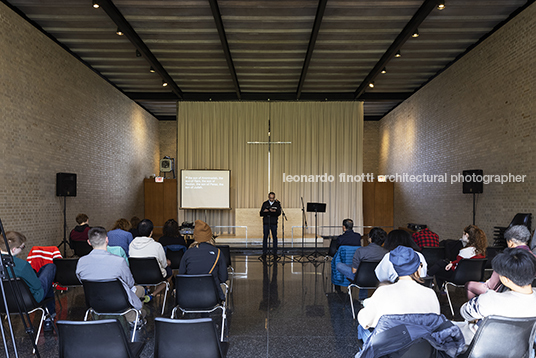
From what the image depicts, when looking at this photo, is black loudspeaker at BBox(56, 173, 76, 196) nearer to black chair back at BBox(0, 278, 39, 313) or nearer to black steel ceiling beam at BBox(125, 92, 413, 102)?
black steel ceiling beam at BBox(125, 92, 413, 102)

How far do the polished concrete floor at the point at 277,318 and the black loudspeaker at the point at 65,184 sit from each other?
3070 millimetres

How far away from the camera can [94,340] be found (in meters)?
2.14

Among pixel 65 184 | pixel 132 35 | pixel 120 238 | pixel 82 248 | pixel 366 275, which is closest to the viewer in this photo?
pixel 366 275

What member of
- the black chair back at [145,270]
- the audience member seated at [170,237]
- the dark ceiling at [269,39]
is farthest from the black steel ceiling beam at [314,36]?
the black chair back at [145,270]

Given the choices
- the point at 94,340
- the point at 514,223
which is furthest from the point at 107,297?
the point at 514,223

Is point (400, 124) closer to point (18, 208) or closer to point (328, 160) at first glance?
point (328, 160)

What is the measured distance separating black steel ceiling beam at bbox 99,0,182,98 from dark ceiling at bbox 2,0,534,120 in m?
0.02

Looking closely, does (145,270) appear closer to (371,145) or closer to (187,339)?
(187,339)

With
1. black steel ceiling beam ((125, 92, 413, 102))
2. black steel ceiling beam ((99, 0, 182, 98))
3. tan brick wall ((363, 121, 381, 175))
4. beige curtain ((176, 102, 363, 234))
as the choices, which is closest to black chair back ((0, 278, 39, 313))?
black steel ceiling beam ((99, 0, 182, 98))

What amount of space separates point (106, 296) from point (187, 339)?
132 centimetres

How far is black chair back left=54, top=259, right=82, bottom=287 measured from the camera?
4.11 metres

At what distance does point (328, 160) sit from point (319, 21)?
5.73 meters

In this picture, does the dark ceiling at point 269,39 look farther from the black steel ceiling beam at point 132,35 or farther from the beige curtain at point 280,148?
the beige curtain at point 280,148

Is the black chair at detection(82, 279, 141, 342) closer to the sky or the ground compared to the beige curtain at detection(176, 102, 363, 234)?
closer to the ground
